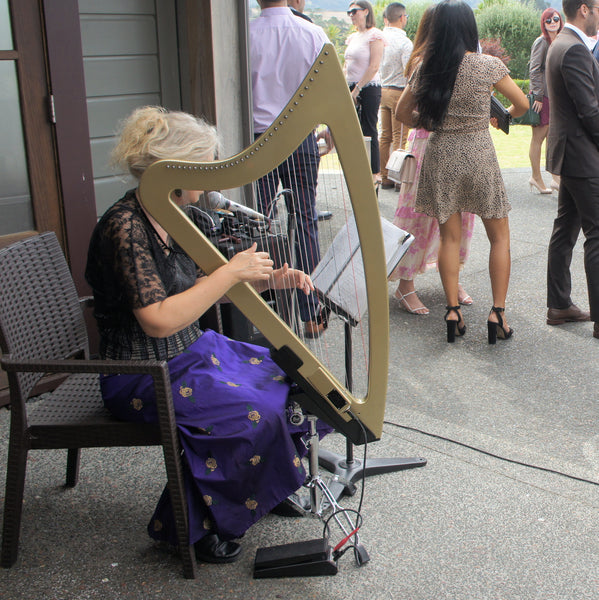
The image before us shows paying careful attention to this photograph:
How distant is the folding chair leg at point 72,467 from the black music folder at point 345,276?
3.65 feet

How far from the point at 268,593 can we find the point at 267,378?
661mm

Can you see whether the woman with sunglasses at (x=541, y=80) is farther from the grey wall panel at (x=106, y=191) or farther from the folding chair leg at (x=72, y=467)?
the folding chair leg at (x=72, y=467)

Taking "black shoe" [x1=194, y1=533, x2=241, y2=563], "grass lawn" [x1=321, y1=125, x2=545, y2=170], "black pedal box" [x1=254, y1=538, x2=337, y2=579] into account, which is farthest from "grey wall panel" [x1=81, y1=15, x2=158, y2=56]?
"grass lawn" [x1=321, y1=125, x2=545, y2=170]

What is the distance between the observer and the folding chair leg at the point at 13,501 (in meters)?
2.22

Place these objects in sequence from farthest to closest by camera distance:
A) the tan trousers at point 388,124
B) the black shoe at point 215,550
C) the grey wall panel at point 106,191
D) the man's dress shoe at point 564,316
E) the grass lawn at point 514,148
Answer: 1. the grass lawn at point 514,148
2. the tan trousers at point 388,124
3. the man's dress shoe at point 564,316
4. the grey wall panel at point 106,191
5. the black shoe at point 215,550

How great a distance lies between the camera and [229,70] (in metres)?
4.04

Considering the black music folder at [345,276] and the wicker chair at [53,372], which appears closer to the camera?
the wicker chair at [53,372]

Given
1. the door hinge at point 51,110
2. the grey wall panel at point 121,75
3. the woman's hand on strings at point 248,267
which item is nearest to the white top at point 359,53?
the grey wall panel at point 121,75

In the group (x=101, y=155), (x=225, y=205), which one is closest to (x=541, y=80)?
(x=101, y=155)

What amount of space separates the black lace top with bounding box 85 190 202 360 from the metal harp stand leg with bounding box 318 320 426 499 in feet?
1.99

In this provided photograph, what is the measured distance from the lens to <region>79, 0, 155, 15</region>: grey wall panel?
367cm

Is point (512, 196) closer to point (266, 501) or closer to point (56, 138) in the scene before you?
point (56, 138)

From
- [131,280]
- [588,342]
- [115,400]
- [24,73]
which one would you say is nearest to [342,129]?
[131,280]

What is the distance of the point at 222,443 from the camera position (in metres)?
2.18
